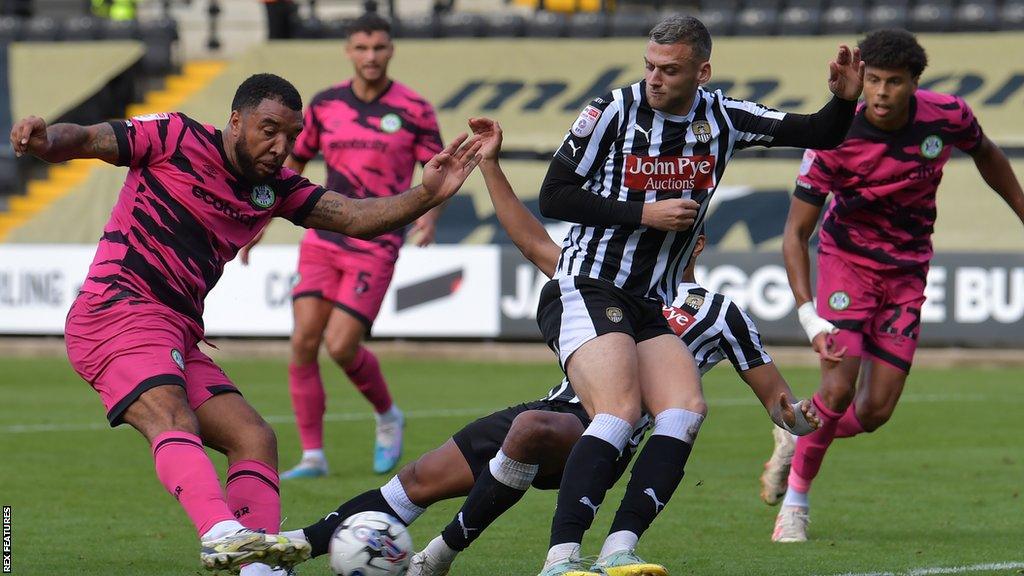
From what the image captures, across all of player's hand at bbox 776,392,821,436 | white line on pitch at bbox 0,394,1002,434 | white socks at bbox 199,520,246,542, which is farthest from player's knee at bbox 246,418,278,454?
white line on pitch at bbox 0,394,1002,434

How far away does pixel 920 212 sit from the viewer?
24.9 ft

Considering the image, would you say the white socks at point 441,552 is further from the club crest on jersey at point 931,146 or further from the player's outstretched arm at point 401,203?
the club crest on jersey at point 931,146

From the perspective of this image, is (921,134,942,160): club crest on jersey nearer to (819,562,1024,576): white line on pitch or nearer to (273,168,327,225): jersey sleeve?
(819,562,1024,576): white line on pitch

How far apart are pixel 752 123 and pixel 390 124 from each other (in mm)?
4092

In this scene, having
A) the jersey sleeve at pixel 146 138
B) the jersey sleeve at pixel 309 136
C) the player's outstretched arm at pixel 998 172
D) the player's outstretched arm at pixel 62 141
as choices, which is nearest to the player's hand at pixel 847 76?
the player's outstretched arm at pixel 998 172

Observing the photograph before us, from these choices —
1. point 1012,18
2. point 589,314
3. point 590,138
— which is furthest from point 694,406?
point 1012,18

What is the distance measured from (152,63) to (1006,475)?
682 inches

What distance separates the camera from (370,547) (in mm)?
5535

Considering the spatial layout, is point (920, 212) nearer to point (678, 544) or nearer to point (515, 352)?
point (678, 544)

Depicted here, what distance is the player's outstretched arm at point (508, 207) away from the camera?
19.8 feet

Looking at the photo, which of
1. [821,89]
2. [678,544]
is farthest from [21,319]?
[678,544]

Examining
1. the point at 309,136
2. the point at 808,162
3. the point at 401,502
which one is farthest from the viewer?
the point at 309,136

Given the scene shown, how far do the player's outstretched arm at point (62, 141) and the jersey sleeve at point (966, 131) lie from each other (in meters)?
3.86

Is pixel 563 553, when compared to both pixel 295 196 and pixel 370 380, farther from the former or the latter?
pixel 370 380
